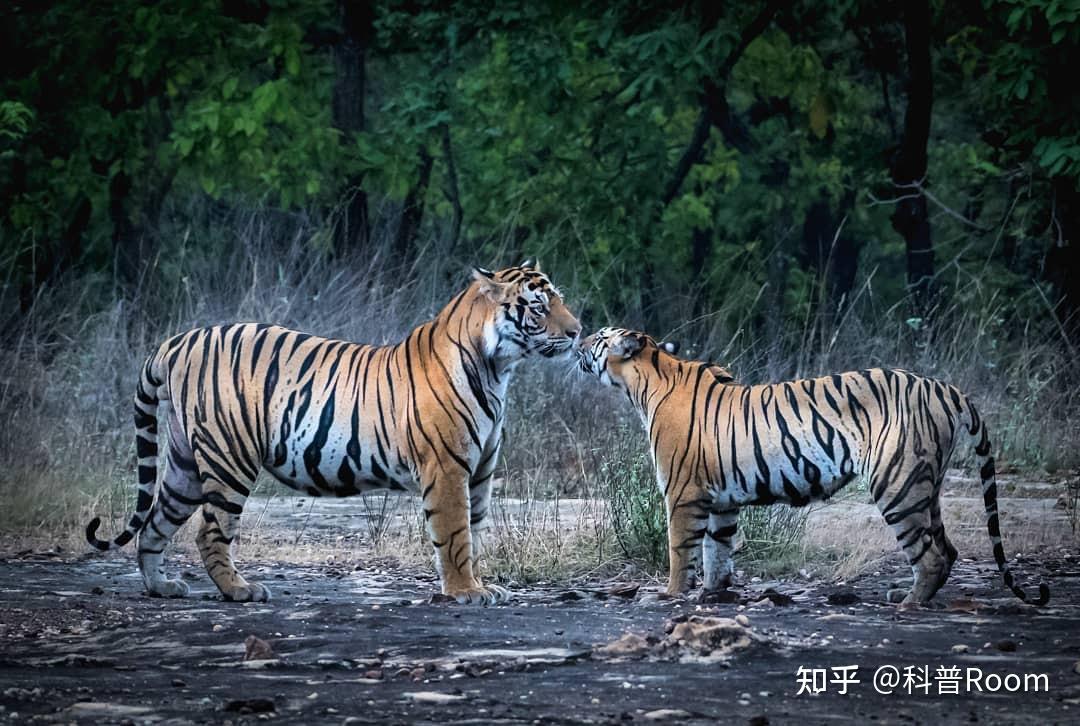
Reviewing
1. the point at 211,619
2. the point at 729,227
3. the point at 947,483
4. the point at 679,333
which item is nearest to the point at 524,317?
the point at 211,619

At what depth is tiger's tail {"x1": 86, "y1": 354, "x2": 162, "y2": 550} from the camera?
786cm

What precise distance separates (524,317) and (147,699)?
3012 millimetres

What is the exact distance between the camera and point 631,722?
16.7 ft

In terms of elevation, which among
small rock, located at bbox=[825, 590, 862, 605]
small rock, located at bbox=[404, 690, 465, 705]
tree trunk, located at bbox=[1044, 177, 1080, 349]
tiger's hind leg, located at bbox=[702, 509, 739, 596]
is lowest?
small rock, located at bbox=[404, 690, 465, 705]

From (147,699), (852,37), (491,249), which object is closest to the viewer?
(147,699)

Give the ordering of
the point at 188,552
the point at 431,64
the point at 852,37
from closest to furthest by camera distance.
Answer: the point at 188,552 < the point at 431,64 < the point at 852,37

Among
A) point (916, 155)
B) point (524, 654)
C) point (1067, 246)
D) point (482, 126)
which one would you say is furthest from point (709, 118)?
point (524, 654)

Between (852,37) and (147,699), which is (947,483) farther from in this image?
(852,37)

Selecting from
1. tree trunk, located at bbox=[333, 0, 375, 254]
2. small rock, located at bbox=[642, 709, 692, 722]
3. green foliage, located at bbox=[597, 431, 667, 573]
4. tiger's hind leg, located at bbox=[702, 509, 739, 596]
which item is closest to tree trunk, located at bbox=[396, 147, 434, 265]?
tree trunk, located at bbox=[333, 0, 375, 254]

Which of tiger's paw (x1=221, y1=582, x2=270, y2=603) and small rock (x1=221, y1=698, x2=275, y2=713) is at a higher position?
tiger's paw (x1=221, y1=582, x2=270, y2=603)

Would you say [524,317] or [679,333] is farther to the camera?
[679,333]

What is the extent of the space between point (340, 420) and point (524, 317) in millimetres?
967

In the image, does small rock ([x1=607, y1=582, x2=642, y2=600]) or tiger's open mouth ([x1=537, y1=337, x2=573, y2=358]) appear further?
tiger's open mouth ([x1=537, y1=337, x2=573, y2=358])

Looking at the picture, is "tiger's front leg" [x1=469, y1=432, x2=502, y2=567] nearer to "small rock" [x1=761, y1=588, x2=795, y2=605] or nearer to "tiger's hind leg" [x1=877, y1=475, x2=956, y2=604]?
"small rock" [x1=761, y1=588, x2=795, y2=605]
